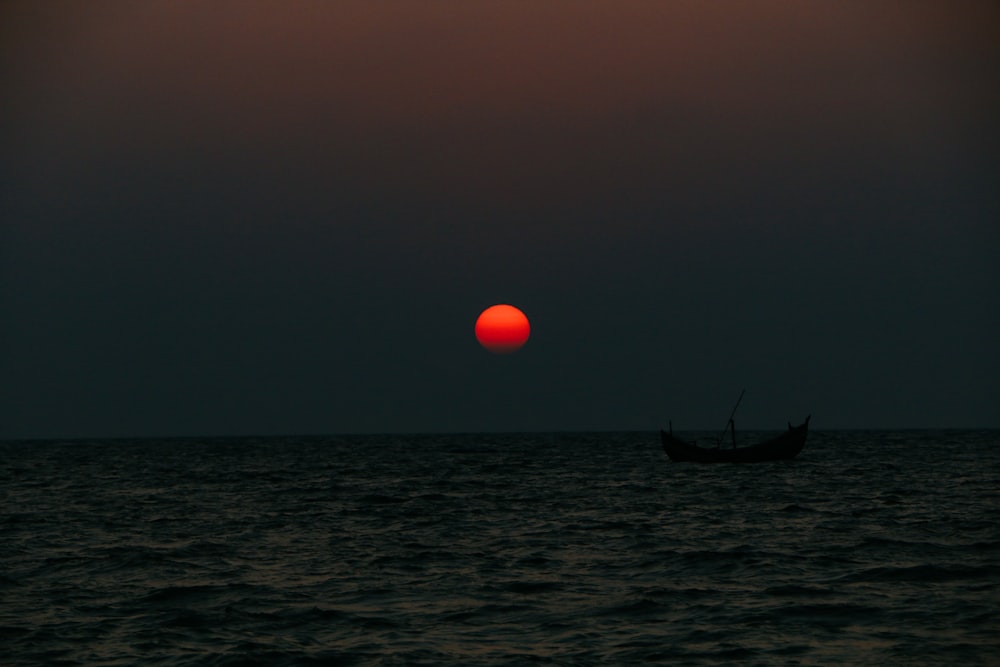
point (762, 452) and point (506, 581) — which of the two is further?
point (762, 452)

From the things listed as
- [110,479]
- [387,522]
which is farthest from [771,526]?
[110,479]

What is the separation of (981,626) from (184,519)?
83.9 ft

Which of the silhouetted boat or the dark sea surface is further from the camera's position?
the silhouetted boat

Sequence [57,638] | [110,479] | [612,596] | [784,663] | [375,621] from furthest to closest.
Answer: [110,479] → [612,596] → [375,621] → [57,638] → [784,663]

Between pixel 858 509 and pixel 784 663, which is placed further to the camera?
pixel 858 509

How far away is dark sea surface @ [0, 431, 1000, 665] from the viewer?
1536 centimetres

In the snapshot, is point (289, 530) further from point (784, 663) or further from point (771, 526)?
point (784, 663)

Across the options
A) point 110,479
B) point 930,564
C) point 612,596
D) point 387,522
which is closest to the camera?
point 612,596

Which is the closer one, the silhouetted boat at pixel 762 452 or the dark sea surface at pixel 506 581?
the dark sea surface at pixel 506 581

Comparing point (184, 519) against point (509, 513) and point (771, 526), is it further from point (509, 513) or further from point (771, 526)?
point (771, 526)

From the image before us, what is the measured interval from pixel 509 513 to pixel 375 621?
19316mm

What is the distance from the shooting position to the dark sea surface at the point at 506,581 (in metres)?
15.4

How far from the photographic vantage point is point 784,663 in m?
14.3

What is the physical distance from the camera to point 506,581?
20.7 m
